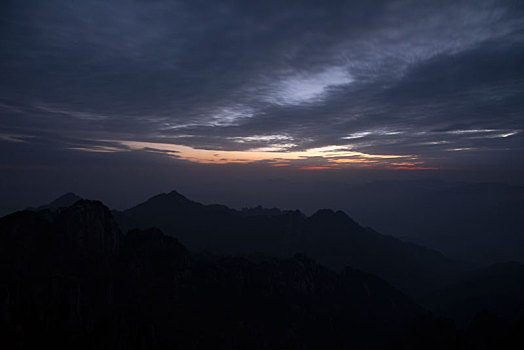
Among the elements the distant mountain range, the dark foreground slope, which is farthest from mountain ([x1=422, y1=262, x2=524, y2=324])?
the dark foreground slope

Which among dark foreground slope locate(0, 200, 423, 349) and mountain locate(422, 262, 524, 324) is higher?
dark foreground slope locate(0, 200, 423, 349)

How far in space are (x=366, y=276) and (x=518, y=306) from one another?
6955 centimetres

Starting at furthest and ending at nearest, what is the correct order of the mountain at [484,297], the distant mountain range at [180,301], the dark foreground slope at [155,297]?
the mountain at [484,297] → the distant mountain range at [180,301] → the dark foreground slope at [155,297]

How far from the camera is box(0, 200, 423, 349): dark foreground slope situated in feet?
200

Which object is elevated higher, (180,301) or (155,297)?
(155,297)

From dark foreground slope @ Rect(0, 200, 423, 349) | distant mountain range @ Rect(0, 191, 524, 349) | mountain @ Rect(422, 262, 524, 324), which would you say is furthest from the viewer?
mountain @ Rect(422, 262, 524, 324)

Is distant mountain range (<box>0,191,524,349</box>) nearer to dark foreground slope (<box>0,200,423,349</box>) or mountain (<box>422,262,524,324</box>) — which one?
dark foreground slope (<box>0,200,423,349</box>)

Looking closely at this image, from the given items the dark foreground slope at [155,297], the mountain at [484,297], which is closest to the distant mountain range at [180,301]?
the dark foreground slope at [155,297]

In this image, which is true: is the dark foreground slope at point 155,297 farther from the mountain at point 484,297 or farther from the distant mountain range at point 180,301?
the mountain at point 484,297

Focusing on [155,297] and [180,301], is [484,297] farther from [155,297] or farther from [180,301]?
[155,297]

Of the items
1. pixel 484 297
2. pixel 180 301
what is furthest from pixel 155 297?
pixel 484 297

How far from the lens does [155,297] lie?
10181 cm

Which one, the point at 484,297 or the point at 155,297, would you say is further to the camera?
the point at 484,297

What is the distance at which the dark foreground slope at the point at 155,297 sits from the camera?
200 ft
